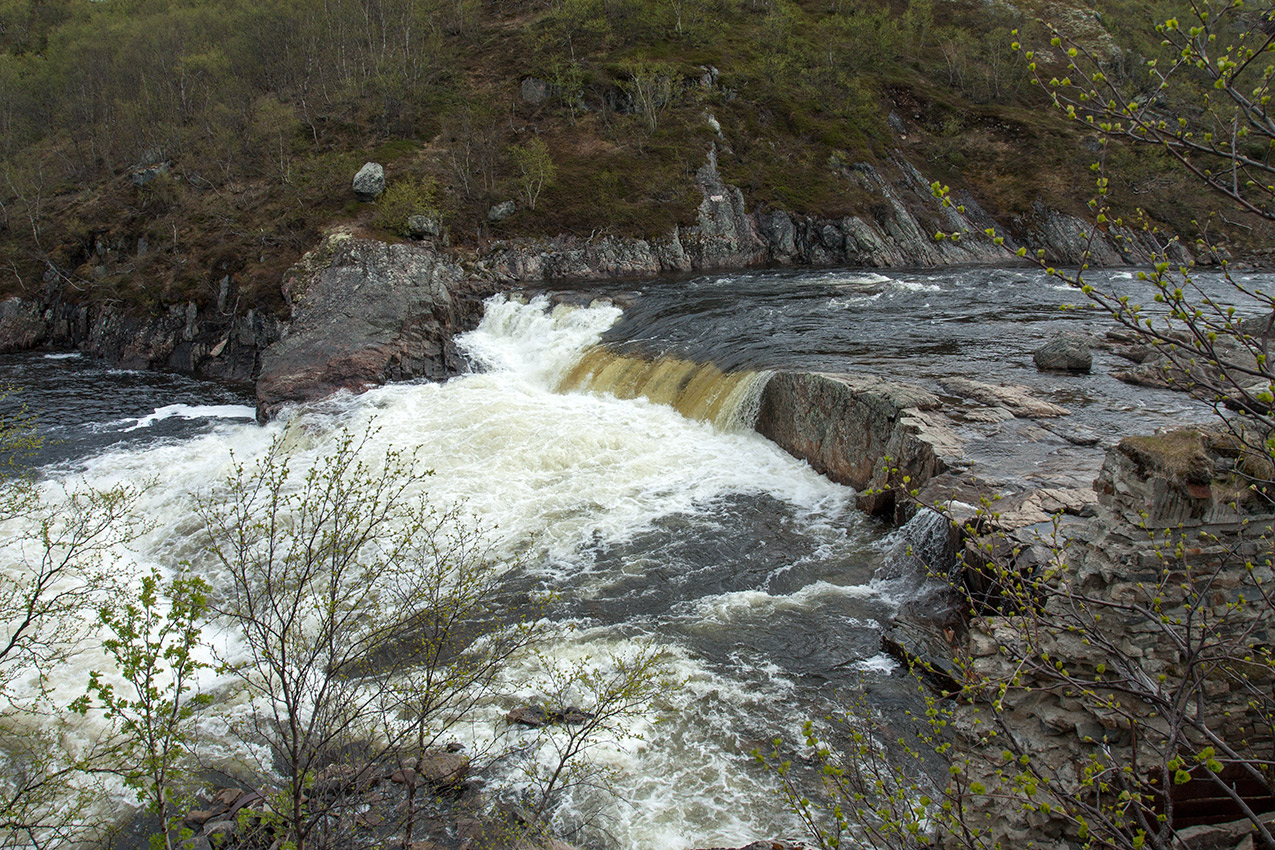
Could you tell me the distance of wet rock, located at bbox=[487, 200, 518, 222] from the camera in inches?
1743

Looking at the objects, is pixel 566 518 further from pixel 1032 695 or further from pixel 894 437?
pixel 1032 695

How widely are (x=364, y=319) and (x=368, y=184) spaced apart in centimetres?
1638

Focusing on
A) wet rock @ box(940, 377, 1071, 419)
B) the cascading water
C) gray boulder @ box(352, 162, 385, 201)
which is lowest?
the cascading water

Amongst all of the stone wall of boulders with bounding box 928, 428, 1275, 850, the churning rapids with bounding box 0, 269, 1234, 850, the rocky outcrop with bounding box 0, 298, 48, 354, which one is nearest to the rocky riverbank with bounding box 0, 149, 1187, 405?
the rocky outcrop with bounding box 0, 298, 48, 354

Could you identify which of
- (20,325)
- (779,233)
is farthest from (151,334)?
(779,233)

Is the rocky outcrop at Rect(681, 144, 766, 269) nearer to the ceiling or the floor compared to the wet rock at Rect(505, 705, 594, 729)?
nearer to the ceiling

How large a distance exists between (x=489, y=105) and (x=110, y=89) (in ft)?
113

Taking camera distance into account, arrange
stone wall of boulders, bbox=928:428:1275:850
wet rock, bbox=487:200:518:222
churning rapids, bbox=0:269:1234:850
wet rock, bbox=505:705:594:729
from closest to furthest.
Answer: stone wall of boulders, bbox=928:428:1275:850 → wet rock, bbox=505:705:594:729 → churning rapids, bbox=0:269:1234:850 → wet rock, bbox=487:200:518:222

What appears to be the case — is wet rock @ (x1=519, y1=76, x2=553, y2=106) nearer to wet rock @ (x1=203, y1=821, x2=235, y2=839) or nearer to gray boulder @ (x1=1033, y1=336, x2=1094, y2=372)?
gray boulder @ (x1=1033, y1=336, x2=1094, y2=372)

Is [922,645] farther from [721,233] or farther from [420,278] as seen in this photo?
[721,233]

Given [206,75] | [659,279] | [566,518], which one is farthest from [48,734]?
[206,75]

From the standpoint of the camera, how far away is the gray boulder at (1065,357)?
18.8m

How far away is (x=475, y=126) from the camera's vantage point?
50.5 metres

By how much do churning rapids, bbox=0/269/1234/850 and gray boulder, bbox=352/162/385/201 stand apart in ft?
43.4
